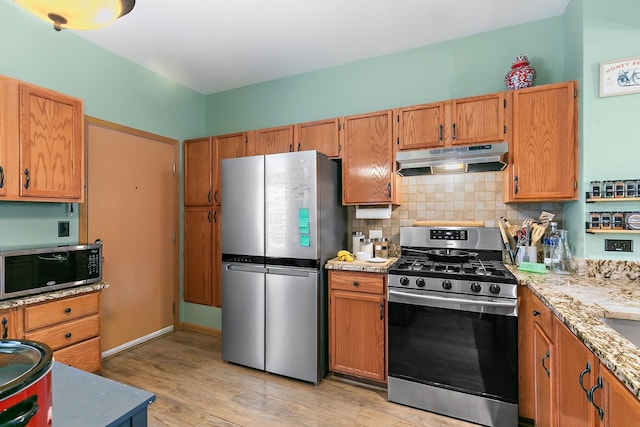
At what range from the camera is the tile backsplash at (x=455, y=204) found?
248 centimetres

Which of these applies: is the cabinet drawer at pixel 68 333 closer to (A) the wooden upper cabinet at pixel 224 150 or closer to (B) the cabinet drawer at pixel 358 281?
(A) the wooden upper cabinet at pixel 224 150

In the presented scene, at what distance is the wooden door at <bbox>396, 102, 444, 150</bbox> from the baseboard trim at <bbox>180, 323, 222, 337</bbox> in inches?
108

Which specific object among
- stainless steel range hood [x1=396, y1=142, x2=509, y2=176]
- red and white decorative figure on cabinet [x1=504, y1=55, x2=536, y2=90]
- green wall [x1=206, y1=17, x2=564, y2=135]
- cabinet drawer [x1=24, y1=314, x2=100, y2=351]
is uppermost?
green wall [x1=206, y1=17, x2=564, y2=135]

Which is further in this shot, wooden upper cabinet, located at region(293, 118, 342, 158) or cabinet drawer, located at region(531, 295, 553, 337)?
wooden upper cabinet, located at region(293, 118, 342, 158)

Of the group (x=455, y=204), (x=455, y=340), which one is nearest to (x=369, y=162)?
(x=455, y=204)

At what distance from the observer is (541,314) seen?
167cm

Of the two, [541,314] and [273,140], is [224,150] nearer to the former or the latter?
[273,140]

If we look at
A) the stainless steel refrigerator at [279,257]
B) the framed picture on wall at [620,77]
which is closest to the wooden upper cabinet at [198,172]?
the stainless steel refrigerator at [279,257]

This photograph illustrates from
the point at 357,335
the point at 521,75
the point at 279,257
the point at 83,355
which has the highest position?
the point at 521,75

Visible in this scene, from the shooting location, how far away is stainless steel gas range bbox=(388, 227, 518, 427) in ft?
6.25

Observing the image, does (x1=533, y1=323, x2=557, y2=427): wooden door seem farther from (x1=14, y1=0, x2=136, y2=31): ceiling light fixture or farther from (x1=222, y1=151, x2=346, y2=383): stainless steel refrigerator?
(x1=14, y1=0, x2=136, y2=31): ceiling light fixture

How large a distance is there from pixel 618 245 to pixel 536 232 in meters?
0.44

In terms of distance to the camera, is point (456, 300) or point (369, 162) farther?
point (369, 162)

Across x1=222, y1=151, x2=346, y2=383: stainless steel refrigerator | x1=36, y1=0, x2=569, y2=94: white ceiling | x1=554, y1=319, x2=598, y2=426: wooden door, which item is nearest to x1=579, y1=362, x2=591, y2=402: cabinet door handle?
x1=554, y1=319, x2=598, y2=426: wooden door
